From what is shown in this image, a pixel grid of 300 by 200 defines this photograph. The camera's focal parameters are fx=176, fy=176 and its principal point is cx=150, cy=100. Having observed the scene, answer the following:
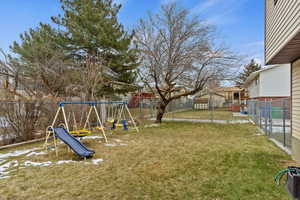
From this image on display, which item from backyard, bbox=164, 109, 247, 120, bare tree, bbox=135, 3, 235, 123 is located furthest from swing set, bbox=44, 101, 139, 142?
backyard, bbox=164, 109, 247, 120

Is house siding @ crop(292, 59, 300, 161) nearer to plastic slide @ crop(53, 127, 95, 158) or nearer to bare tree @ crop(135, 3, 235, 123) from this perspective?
bare tree @ crop(135, 3, 235, 123)

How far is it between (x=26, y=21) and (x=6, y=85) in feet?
26.4

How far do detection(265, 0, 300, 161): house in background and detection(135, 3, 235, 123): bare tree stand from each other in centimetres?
396

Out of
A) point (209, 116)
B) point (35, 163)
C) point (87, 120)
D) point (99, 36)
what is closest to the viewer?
point (35, 163)

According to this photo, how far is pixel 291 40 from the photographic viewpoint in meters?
3.13

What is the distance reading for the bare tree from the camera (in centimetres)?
896

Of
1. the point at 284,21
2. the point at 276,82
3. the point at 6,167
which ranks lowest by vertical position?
the point at 6,167

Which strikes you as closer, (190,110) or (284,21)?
(284,21)

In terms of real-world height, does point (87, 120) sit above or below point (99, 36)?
below

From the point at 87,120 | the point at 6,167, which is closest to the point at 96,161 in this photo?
the point at 6,167

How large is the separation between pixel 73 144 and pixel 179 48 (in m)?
6.88

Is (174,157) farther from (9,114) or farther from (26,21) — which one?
(26,21)

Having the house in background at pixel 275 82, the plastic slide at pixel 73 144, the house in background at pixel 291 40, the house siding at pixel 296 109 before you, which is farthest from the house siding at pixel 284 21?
the house in background at pixel 275 82

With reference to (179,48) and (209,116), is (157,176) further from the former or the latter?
(209,116)
